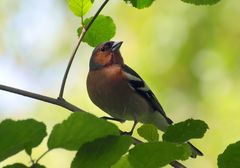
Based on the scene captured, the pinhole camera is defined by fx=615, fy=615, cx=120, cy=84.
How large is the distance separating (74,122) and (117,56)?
3.08m

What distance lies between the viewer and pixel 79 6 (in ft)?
6.17

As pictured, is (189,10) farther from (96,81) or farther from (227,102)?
(96,81)

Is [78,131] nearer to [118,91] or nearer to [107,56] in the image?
[118,91]

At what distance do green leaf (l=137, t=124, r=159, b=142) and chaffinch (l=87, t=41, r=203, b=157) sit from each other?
75.7 inches

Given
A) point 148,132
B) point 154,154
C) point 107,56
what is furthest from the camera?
point 107,56

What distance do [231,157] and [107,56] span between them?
298 centimetres

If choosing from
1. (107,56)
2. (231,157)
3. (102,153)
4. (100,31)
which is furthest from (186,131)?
(107,56)

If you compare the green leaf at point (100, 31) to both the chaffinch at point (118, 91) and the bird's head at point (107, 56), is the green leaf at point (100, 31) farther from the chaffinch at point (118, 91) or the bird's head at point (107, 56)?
the bird's head at point (107, 56)

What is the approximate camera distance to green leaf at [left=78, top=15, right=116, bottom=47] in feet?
6.17

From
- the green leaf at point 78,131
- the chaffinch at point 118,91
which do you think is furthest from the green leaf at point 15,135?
the chaffinch at point 118,91

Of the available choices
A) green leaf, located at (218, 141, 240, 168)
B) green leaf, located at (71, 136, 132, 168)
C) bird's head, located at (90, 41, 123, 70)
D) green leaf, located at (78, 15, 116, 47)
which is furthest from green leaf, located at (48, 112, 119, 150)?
bird's head, located at (90, 41, 123, 70)

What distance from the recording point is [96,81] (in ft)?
12.4

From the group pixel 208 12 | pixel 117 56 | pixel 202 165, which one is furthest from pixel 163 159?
pixel 208 12

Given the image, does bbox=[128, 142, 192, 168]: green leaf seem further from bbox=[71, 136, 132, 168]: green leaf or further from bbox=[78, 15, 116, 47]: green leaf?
bbox=[78, 15, 116, 47]: green leaf
